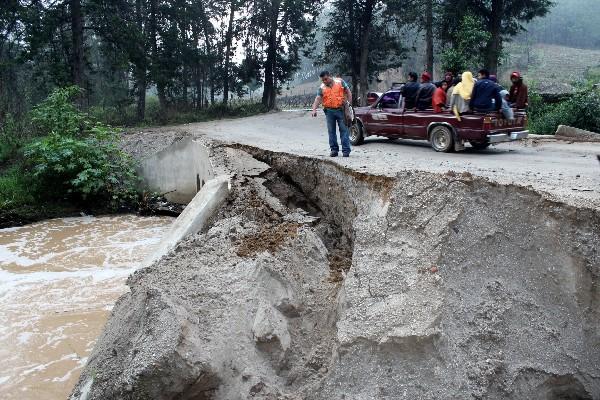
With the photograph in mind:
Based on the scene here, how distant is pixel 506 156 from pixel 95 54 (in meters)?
31.7

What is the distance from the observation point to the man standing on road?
9506 millimetres

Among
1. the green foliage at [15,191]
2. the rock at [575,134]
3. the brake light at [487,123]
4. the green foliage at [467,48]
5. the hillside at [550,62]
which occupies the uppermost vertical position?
the hillside at [550,62]

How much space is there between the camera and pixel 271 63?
1228 inches

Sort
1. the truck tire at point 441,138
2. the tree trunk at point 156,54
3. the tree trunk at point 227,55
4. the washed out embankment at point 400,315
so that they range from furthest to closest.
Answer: the tree trunk at point 227,55 → the tree trunk at point 156,54 → the truck tire at point 441,138 → the washed out embankment at point 400,315

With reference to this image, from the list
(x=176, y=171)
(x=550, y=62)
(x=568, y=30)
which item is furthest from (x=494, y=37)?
(x=568, y=30)

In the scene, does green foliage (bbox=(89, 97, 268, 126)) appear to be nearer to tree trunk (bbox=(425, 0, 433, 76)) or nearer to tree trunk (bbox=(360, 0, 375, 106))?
tree trunk (bbox=(360, 0, 375, 106))

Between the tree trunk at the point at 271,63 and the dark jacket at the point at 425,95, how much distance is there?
19.3 m

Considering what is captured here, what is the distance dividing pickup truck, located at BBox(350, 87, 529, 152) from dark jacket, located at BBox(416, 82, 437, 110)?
224 mm

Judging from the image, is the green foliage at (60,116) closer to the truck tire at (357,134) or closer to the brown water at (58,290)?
the brown water at (58,290)

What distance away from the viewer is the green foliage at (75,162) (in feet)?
48.4

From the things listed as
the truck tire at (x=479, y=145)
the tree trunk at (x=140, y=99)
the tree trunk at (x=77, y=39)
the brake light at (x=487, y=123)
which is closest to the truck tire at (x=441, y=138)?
the truck tire at (x=479, y=145)

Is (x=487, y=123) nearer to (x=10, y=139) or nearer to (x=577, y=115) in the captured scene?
(x=577, y=115)

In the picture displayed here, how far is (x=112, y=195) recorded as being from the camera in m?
15.0

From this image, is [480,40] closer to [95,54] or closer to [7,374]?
[7,374]
